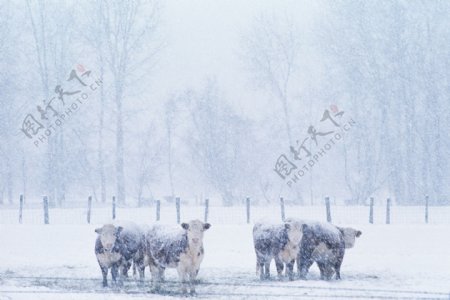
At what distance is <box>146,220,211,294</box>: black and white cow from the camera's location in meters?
14.1

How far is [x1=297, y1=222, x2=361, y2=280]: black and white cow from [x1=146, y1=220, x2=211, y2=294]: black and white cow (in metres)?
2.92

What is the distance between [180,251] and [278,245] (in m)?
2.84

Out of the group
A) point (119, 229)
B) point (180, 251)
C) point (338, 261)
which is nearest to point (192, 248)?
point (180, 251)

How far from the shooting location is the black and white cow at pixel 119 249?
14977mm

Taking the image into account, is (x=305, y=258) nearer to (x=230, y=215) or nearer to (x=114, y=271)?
(x=114, y=271)

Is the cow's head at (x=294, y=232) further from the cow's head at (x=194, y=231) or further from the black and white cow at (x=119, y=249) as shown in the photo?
the black and white cow at (x=119, y=249)

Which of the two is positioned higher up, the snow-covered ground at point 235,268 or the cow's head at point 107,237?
the cow's head at point 107,237

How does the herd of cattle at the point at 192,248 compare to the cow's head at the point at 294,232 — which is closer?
the herd of cattle at the point at 192,248

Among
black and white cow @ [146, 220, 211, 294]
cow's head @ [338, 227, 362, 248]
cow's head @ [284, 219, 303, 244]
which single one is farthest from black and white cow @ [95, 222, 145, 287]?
cow's head @ [338, 227, 362, 248]

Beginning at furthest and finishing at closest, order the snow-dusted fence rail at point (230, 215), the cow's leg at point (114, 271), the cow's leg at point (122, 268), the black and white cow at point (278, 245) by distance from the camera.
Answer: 1. the snow-dusted fence rail at point (230, 215)
2. the black and white cow at point (278, 245)
3. the cow's leg at point (122, 268)
4. the cow's leg at point (114, 271)

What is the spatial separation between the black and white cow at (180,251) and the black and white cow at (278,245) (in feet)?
7.49

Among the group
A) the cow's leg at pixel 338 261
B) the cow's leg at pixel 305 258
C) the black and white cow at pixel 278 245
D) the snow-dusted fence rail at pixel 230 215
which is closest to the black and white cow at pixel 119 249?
the black and white cow at pixel 278 245

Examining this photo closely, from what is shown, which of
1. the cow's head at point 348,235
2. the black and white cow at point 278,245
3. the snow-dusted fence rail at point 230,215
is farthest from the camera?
the snow-dusted fence rail at point 230,215
